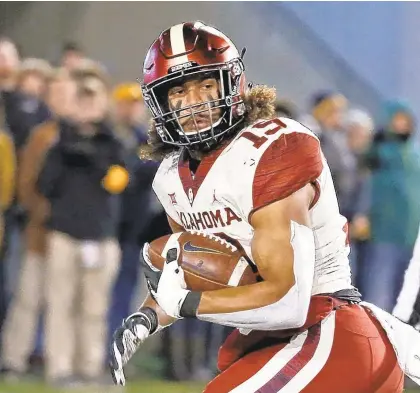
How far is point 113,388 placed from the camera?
12.9ft

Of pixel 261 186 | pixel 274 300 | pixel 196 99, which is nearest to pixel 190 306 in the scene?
pixel 274 300

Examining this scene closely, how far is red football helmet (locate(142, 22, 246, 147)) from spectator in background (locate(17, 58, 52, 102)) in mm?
2173

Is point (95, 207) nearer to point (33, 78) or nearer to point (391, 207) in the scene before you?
point (33, 78)

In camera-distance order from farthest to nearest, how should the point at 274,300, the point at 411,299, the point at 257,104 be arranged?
1. the point at 411,299
2. the point at 257,104
3. the point at 274,300

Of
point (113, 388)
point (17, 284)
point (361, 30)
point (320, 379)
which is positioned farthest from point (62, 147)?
point (320, 379)

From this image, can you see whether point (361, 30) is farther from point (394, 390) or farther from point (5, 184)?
point (394, 390)

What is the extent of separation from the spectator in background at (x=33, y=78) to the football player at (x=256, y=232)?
217 centimetres

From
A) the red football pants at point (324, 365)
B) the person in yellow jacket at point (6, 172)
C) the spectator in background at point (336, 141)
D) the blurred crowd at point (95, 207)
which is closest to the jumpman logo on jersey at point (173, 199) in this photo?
the red football pants at point (324, 365)

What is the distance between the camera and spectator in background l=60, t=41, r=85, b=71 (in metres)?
4.44

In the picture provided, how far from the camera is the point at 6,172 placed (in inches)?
161

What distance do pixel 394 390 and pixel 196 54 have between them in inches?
32.6

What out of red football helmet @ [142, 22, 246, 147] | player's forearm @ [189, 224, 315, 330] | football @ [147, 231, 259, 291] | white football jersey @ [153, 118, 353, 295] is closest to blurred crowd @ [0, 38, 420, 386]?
red football helmet @ [142, 22, 246, 147]

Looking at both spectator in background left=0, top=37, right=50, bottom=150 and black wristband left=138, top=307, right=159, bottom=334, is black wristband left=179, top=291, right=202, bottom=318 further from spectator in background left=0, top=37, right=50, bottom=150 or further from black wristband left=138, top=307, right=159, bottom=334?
spectator in background left=0, top=37, right=50, bottom=150

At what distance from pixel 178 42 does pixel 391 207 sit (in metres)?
2.40
